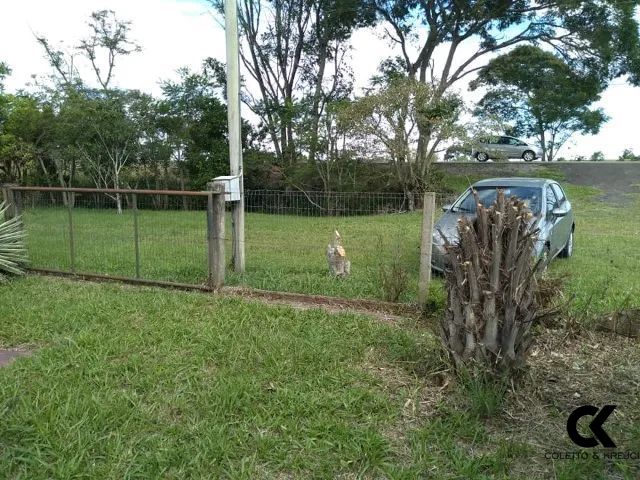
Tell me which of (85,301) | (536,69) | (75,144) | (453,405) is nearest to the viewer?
(453,405)

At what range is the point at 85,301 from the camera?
570cm

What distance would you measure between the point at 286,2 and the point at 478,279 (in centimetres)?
2449

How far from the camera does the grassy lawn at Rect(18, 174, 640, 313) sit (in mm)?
6281

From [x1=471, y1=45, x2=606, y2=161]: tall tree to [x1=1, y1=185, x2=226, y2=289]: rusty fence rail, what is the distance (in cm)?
1310

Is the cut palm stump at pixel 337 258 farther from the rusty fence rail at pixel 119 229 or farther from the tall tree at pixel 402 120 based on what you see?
the tall tree at pixel 402 120

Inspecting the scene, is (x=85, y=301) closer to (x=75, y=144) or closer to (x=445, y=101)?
(x=445, y=101)

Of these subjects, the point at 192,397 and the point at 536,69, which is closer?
the point at 192,397

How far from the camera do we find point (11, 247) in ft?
22.7

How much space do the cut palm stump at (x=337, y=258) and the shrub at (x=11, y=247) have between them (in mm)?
4174

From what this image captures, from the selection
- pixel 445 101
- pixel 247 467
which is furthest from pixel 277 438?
pixel 445 101

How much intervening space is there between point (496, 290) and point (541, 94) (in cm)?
2762

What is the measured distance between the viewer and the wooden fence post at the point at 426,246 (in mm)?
5223

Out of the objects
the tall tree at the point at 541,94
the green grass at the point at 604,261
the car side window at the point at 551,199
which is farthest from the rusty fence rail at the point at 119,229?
the tall tree at the point at 541,94

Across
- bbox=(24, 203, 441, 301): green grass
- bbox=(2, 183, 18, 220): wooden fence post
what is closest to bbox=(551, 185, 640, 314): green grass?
bbox=(24, 203, 441, 301): green grass
